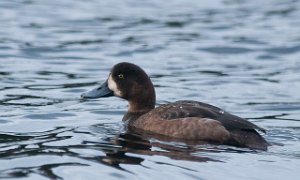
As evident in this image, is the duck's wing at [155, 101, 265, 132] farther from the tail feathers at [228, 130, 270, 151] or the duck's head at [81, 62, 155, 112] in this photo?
the duck's head at [81, 62, 155, 112]

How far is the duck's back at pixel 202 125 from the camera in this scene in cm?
902

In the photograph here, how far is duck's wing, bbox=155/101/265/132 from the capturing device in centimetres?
907

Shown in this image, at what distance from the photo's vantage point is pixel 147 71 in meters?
14.6

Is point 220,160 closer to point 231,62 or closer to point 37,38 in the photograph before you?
point 231,62

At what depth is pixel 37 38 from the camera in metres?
17.2

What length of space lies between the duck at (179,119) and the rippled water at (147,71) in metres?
0.19

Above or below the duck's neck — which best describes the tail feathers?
below

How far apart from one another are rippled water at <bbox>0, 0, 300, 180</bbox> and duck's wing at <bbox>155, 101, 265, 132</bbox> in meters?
0.29

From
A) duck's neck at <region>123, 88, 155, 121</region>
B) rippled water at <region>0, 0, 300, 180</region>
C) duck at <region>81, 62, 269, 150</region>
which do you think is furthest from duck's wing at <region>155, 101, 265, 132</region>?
duck's neck at <region>123, 88, 155, 121</region>

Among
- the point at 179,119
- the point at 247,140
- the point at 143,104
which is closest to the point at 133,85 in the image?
the point at 143,104

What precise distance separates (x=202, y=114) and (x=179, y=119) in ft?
0.76

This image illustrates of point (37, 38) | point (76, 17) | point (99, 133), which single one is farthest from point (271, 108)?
point (76, 17)

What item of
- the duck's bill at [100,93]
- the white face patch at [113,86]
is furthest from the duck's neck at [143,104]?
the duck's bill at [100,93]

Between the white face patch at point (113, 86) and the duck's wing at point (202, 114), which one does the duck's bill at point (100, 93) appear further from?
the duck's wing at point (202, 114)
